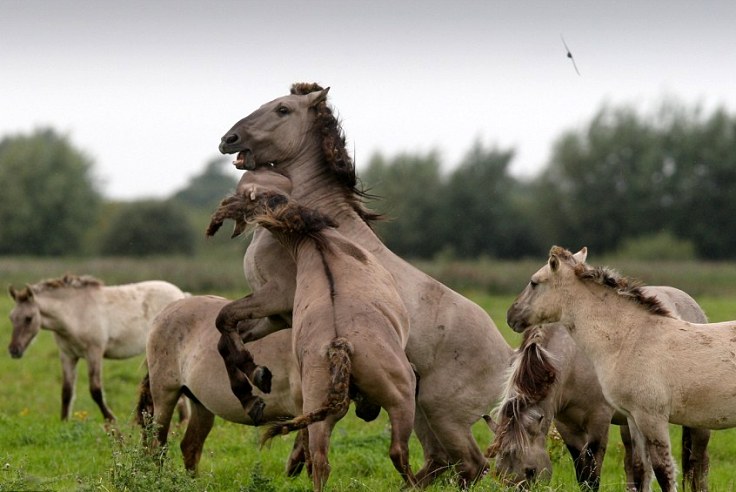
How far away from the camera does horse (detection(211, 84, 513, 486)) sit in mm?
7281

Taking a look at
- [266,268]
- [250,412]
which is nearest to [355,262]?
[266,268]

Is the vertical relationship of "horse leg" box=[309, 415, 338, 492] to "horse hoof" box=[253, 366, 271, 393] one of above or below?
below

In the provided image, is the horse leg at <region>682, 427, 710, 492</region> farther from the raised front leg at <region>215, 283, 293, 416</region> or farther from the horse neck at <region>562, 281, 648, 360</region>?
the raised front leg at <region>215, 283, 293, 416</region>

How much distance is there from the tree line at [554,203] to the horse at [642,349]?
4162 cm

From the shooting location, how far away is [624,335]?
693 centimetres

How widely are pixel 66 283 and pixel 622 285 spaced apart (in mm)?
9866

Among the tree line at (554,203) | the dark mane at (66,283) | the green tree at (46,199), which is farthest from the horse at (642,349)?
the green tree at (46,199)

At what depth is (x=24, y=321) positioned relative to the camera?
46.1 feet

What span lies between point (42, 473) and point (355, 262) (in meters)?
3.54

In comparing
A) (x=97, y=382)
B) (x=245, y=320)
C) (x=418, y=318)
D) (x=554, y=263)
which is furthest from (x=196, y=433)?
(x=97, y=382)

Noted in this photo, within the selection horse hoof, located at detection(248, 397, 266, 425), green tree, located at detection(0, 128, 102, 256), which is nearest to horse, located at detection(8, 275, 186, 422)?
horse hoof, located at detection(248, 397, 266, 425)

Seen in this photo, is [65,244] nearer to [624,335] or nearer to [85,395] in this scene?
[85,395]

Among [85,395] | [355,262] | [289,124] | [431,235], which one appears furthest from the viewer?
[431,235]

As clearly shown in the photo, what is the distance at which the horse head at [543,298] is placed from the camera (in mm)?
7234
